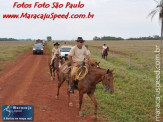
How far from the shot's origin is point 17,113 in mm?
7176

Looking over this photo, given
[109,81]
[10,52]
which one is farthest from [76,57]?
[10,52]

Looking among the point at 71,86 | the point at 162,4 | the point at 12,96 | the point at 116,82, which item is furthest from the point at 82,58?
the point at 162,4

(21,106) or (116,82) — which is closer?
(21,106)

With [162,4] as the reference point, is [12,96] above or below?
below

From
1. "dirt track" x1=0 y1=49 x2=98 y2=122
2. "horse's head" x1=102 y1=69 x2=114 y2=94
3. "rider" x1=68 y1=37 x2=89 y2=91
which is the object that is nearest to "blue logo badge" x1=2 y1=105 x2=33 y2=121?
"dirt track" x1=0 y1=49 x2=98 y2=122

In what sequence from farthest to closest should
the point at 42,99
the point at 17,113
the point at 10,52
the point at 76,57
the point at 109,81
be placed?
the point at 10,52
the point at 42,99
the point at 76,57
the point at 17,113
the point at 109,81

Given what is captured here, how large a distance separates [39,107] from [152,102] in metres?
4.91

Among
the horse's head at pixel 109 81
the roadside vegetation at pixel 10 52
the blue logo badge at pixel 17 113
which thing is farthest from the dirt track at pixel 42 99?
the roadside vegetation at pixel 10 52

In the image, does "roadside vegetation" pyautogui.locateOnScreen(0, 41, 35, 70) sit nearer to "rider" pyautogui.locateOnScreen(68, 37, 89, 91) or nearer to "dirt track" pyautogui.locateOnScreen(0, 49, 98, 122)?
"dirt track" pyautogui.locateOnScreen(0, 49, 98, 122)

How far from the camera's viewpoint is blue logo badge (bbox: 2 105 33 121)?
22.3 ft

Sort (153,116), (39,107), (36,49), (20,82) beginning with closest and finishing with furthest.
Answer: (153,116) < (39,107) < (20,82) < (36,49)

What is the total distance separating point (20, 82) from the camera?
1245 centimetres

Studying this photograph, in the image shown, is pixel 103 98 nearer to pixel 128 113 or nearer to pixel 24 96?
pixel 128 113

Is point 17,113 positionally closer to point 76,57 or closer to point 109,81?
point 76,57
